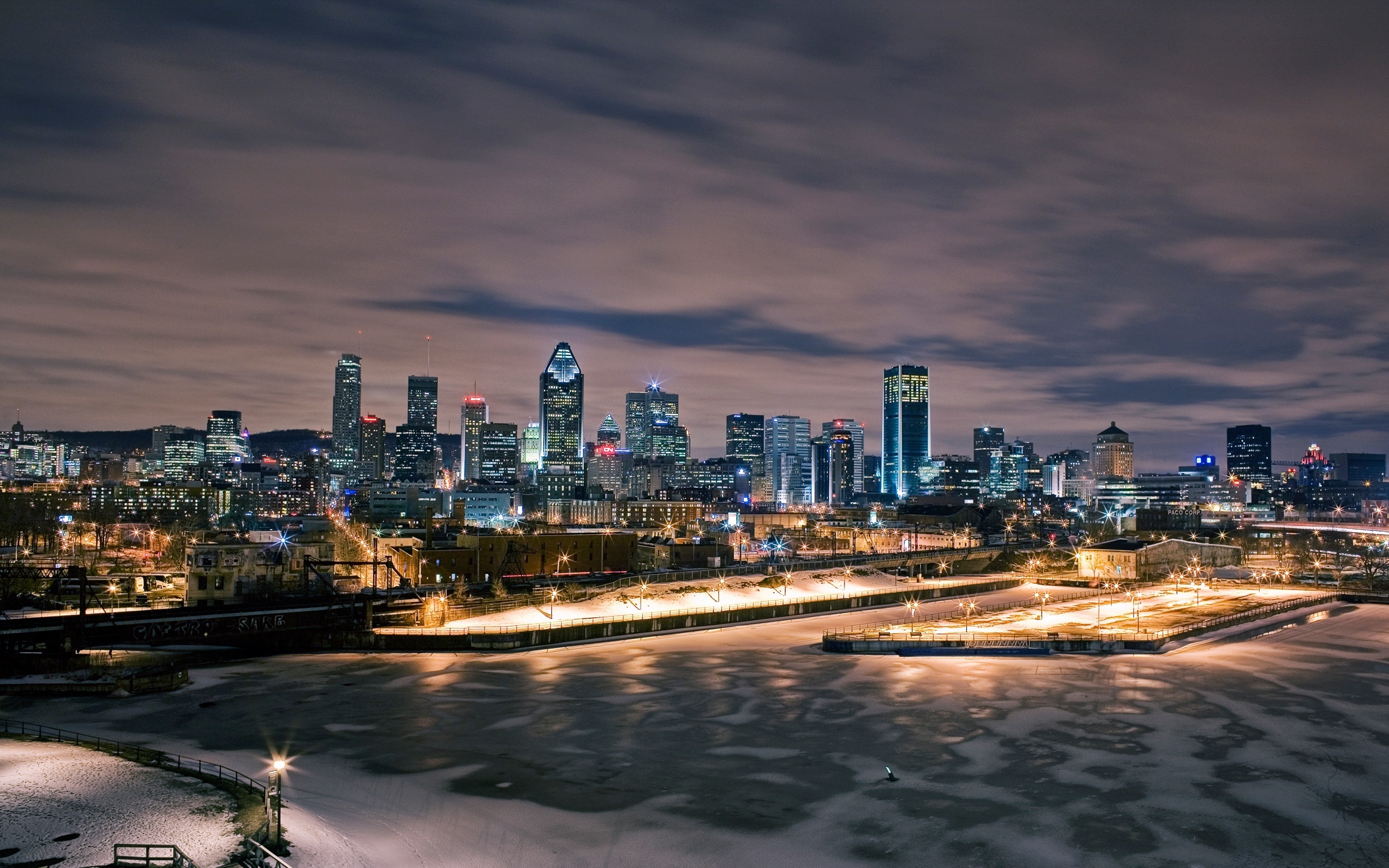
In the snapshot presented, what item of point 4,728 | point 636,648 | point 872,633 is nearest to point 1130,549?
point 872,633

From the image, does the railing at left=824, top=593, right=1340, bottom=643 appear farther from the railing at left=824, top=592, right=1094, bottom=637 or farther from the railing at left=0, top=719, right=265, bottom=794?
the railing at left=0, top=719, right=265, bottom=794

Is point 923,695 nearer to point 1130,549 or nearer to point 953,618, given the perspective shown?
point 953,618

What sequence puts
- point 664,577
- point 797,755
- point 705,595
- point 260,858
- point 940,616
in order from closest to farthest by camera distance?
point 260,858 → point 797,755 → point 940,616 → point 705,595 → point 664,577

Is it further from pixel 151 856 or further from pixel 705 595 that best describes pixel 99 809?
pixel 705 595

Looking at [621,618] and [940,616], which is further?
[940,616]

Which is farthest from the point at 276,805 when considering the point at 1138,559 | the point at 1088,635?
the point at 1138,559

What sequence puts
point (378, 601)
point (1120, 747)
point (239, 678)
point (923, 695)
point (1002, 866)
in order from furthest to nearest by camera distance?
point (378, 601), point (239, 678), point (923, 695), point (1120, 747), point (1002, 866)

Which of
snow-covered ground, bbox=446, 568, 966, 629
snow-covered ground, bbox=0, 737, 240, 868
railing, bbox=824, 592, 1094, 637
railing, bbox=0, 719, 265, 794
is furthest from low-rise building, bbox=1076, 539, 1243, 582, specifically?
snow-covered ground, bbox=0, 737, 240, 868

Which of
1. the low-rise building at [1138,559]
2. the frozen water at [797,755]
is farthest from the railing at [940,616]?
the low-rise building at [1138,559]
